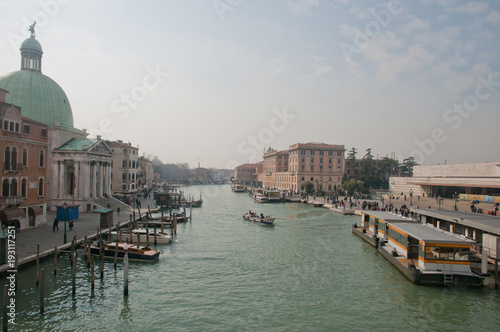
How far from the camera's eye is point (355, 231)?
33875 millimetres

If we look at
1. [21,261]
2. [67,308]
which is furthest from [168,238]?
[67,308]

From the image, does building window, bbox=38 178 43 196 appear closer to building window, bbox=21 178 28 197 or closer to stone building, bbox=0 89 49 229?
stone building, bbox=0 89 49 229

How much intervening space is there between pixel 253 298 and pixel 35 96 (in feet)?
134

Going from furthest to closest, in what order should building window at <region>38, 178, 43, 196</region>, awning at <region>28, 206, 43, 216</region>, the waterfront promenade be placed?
building window at <region>38, 178, 43, 196</region>
awning at <region>28, 206, 43, 216</region>
the waterfront promenade

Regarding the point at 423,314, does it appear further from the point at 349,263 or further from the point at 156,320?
the point at 156,320

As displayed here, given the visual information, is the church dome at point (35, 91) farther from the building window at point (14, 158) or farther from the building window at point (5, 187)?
the building window at point (5, 187)

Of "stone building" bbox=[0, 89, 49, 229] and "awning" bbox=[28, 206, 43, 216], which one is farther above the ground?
"stone building" bbox=[0, 89, 49, 229]

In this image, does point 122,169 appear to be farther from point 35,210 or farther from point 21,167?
point 21,167

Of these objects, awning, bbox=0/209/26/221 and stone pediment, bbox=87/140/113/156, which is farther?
stone pediment, bbox=87/140/113/156

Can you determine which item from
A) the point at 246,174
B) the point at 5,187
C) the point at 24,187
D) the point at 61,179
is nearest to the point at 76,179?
the point at 61,179

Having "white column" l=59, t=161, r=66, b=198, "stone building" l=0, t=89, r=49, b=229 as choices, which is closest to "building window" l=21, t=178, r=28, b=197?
"stone building" l=0, t=89, r=49, b=229

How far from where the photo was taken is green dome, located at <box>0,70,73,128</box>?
4238cm

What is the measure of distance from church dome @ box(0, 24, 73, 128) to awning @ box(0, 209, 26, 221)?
20.9m

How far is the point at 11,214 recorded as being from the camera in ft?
82.1
